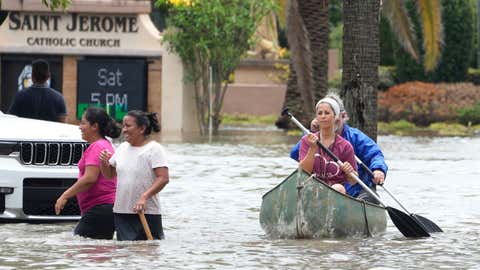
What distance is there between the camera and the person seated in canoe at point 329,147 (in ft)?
40.6

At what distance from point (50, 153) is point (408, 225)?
3.24 metres

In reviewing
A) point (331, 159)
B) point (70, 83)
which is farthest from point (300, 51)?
point (70, 83)

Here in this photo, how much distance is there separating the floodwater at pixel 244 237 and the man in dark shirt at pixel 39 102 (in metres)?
1.61

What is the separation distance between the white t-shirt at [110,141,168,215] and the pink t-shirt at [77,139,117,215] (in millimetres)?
158

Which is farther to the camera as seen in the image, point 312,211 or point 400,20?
point 400,20

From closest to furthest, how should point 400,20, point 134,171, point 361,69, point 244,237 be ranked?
1. point 134,171
2. point 244,237
3. point 361,69
4. point 400,20

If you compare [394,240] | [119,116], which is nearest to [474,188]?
[394,240]

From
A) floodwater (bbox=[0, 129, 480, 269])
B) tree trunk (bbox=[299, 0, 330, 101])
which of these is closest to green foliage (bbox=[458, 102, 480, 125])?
tree trunk (bbox=[299, 0, 330, 101])

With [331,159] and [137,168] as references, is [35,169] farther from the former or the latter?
[331,159]

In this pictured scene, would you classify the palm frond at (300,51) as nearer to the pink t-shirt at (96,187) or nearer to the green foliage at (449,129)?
the pink t-shirt at (96,187)

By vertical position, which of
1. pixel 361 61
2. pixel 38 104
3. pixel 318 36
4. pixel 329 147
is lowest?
pixel 329 147

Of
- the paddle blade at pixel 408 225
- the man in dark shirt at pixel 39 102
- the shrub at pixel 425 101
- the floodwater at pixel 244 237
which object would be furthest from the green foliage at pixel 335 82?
the paddle blade at pixel 408 225

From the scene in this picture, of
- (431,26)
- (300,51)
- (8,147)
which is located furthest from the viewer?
(431,26)

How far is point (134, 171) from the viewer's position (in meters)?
11.4
